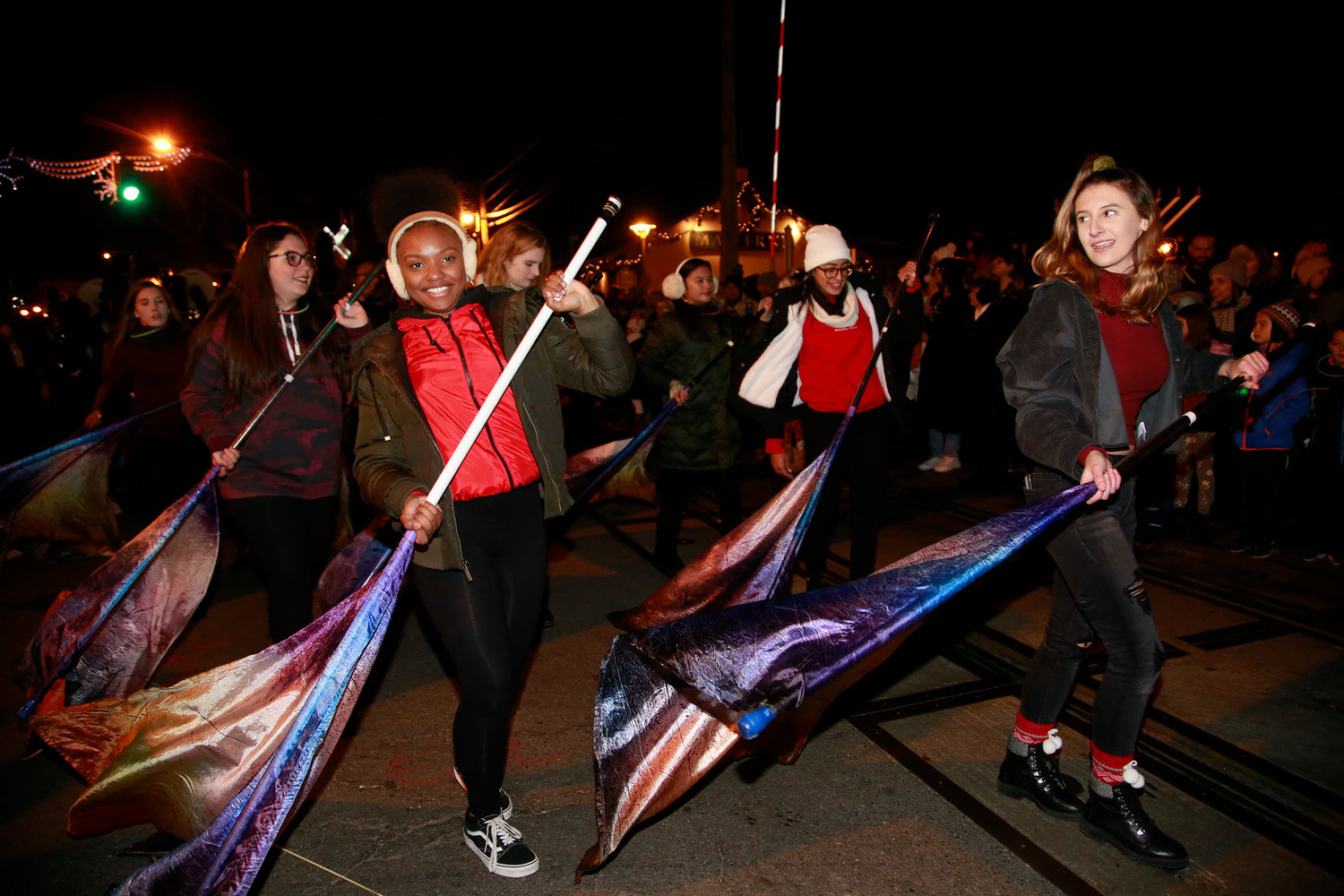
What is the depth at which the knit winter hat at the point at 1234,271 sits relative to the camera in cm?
772

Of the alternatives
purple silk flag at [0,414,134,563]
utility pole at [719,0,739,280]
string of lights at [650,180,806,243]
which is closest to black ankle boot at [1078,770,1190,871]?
purple silk flag at [0,414,134,563]

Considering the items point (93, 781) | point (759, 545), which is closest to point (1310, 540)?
point (759, 545)

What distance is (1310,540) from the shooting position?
20.8ft

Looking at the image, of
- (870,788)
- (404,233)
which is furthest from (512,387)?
(870,788)

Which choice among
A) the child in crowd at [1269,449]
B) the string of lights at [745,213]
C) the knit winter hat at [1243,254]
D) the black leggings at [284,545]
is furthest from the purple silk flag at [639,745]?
the string of lights at [745,213]

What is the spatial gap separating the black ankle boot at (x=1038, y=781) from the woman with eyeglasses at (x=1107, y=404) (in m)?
0.12

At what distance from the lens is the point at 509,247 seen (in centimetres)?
460

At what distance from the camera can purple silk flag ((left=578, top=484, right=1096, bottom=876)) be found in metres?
2.51

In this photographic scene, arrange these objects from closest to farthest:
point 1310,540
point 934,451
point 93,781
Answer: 1. point 93,781
2. point 1310,540
3. point 934,451

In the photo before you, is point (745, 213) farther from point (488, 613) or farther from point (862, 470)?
point (488, 613)

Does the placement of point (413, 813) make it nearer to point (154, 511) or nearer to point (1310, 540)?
point (154, 511)

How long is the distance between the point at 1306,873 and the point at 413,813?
122 inches

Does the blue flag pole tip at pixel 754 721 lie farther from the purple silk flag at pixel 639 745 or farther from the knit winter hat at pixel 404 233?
the knit winter hat at pixel 404 233

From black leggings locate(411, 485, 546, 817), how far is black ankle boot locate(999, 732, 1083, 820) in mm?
1879
